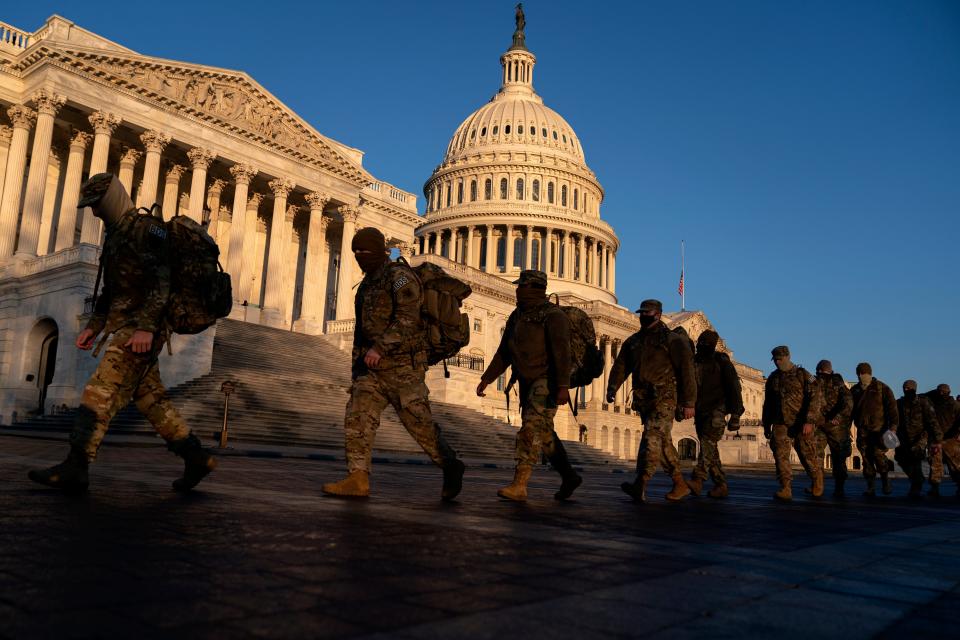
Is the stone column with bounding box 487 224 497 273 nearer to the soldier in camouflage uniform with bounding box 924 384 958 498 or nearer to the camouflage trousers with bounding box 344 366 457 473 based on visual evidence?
the soldier in camouflage uniform with bounding box 924 384 958 498

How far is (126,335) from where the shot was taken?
21.2ft

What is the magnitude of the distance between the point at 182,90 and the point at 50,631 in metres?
41.4

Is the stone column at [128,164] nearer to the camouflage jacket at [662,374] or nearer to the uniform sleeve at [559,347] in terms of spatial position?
the camouflage jacket at [662,374]

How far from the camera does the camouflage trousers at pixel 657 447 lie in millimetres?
9602

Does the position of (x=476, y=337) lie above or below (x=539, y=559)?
above

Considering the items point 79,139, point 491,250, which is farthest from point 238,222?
point 491,250

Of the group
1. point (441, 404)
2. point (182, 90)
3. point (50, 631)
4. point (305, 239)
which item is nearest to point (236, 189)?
point (182, 90)

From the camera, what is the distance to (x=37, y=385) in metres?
30.9

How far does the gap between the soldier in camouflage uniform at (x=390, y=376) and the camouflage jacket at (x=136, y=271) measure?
168 centimetres

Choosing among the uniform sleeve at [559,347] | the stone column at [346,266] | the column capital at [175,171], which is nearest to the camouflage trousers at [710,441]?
Result: the uniform sleeve at [559,347]

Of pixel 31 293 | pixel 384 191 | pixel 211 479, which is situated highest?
pixel 384 191

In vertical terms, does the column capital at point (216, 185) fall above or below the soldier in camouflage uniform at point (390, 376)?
above

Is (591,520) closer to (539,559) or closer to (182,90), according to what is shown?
(539,559)

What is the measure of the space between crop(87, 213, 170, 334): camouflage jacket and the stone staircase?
15324 millimetres
